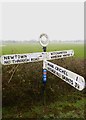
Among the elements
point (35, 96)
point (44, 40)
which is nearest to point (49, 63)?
point (44, 40)

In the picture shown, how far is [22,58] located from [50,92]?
2.04m

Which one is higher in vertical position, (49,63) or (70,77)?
(49,63)

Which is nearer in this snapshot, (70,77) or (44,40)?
(70,77)

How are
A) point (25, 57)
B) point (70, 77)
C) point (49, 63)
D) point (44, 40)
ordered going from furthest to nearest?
point (44, 40) → point (49, 63) → point (25, 57) → point (70, 77)

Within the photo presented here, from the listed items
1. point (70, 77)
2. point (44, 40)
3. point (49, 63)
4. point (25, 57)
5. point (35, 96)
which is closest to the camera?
point (70, 77)

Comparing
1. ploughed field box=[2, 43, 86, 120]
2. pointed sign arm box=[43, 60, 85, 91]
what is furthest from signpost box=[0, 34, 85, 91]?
ploughed field box=[2, 43, 86, 120]

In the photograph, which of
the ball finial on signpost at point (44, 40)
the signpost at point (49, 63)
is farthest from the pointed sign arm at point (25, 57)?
the ball finial on signpost at point (44, 40)

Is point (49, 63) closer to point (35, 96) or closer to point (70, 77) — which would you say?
point (70, 77)

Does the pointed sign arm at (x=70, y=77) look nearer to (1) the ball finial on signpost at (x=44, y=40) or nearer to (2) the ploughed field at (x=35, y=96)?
(1) the ball finial on signpost at (x=44, y=40)

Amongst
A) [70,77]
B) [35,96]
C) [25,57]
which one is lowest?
[35,96]

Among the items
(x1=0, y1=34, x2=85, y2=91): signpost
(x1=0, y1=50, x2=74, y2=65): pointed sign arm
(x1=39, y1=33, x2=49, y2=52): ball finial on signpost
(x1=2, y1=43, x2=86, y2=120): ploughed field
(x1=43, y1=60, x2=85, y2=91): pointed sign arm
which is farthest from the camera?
(x1=2, y1=43, x2=86, y2=120): ploughed field

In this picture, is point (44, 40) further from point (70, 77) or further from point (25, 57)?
point (70, 77)

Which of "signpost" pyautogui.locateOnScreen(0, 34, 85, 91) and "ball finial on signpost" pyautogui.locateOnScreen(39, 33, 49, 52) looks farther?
"ball finial on signpost" pyautogui.locateOnScreen(39, 33, 49, 52)

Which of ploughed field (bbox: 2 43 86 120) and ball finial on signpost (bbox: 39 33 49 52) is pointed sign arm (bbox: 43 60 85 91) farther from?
ploughed field (bbox: 2 43 86 120)
